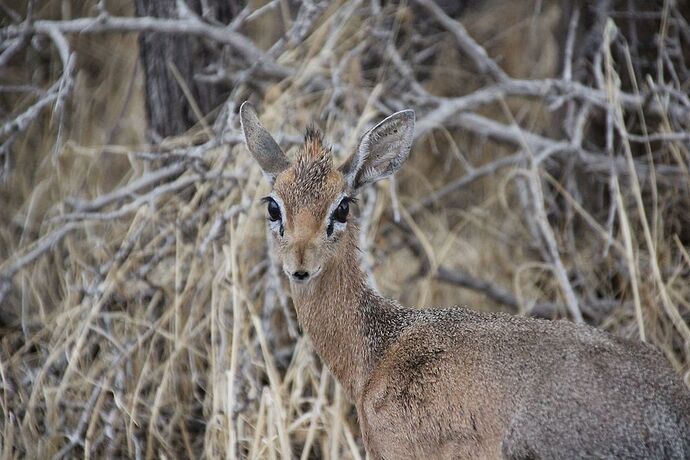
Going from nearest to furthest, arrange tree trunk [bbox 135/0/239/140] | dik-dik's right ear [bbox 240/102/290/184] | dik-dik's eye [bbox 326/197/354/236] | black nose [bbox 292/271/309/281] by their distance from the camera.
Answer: black nose [bbox 292/271/309/281], dik-dik's eye [bbox 326/197/354/236], dik-dik's right ear [bbox 240/102/290/184], tree trunk [bbox 135/0/239/140]

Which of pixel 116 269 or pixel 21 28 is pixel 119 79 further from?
pixel 116 269

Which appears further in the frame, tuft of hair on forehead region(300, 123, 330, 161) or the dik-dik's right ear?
the dik-dik's right ear

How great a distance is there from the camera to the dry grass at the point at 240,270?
4.24m

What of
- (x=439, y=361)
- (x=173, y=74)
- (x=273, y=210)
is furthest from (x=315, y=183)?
(x=173, y=74)

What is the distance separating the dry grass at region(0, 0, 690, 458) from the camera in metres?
4.24

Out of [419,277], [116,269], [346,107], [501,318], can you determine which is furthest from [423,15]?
[501,318]

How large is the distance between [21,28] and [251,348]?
2082mm

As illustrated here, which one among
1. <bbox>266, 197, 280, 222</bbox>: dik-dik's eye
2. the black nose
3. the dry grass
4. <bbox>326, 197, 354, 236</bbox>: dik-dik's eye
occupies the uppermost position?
<bbox>266, 197, 280, 222</bbox>: dik-dik's eye

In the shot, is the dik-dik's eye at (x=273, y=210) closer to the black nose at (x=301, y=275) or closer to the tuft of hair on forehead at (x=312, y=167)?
the tuft of hair on forehead at (x=312, y=167)

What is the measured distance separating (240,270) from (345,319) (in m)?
1.07

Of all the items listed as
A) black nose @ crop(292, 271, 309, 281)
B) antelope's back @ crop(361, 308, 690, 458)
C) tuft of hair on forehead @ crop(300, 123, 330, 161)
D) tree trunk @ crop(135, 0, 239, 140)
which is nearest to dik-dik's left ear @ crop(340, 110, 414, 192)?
tuft of hair on forehead @ crop(300, 123, 330, 161)

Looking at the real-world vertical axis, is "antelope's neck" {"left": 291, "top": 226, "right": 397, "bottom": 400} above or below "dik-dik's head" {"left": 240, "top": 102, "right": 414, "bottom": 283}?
below

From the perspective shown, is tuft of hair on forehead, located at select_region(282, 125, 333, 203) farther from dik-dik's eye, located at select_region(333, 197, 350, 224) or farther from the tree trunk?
the tree trunk

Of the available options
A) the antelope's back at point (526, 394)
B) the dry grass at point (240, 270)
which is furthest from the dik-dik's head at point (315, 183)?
the dry grass at point (240, 270)
